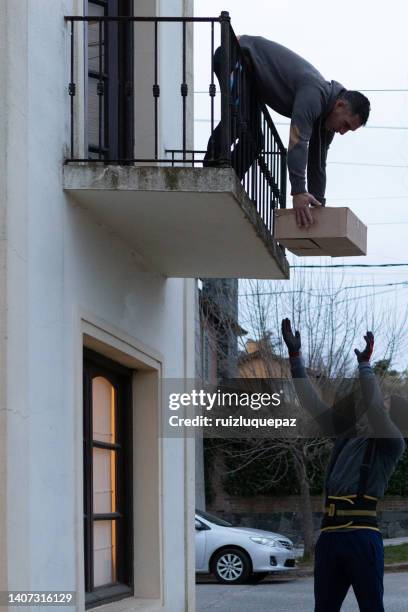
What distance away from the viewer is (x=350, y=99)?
809 cm

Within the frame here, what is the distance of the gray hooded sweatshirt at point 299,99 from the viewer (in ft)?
25.4

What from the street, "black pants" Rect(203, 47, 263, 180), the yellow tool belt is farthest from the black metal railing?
the street

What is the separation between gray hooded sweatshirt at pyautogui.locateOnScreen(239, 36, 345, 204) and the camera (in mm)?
7750

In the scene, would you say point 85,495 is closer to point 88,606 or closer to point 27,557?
Answer: point 88,606

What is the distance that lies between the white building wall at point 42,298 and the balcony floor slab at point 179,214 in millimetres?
148

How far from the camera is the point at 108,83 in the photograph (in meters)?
8.52

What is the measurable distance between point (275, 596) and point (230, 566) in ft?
9.49

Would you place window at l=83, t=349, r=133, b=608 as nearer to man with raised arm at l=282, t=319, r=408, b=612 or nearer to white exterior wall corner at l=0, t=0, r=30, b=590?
man with raised arm at l=282, t=319, r=408, b=612

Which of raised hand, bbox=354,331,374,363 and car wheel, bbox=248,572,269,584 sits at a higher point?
raised hand, bbox=354,331,374,363

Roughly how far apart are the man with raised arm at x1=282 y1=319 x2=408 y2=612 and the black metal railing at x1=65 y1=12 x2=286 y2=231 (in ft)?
5.14

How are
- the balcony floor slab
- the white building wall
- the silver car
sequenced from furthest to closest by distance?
the silver car < the balcony floor slab < the white building wall

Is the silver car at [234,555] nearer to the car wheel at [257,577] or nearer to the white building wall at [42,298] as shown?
the car wheel at [257,577]

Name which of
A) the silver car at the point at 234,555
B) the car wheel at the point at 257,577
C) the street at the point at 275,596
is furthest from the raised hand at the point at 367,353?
the car wheel at the point at 257,577

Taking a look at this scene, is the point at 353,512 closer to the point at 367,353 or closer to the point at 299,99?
the point at 367,353
